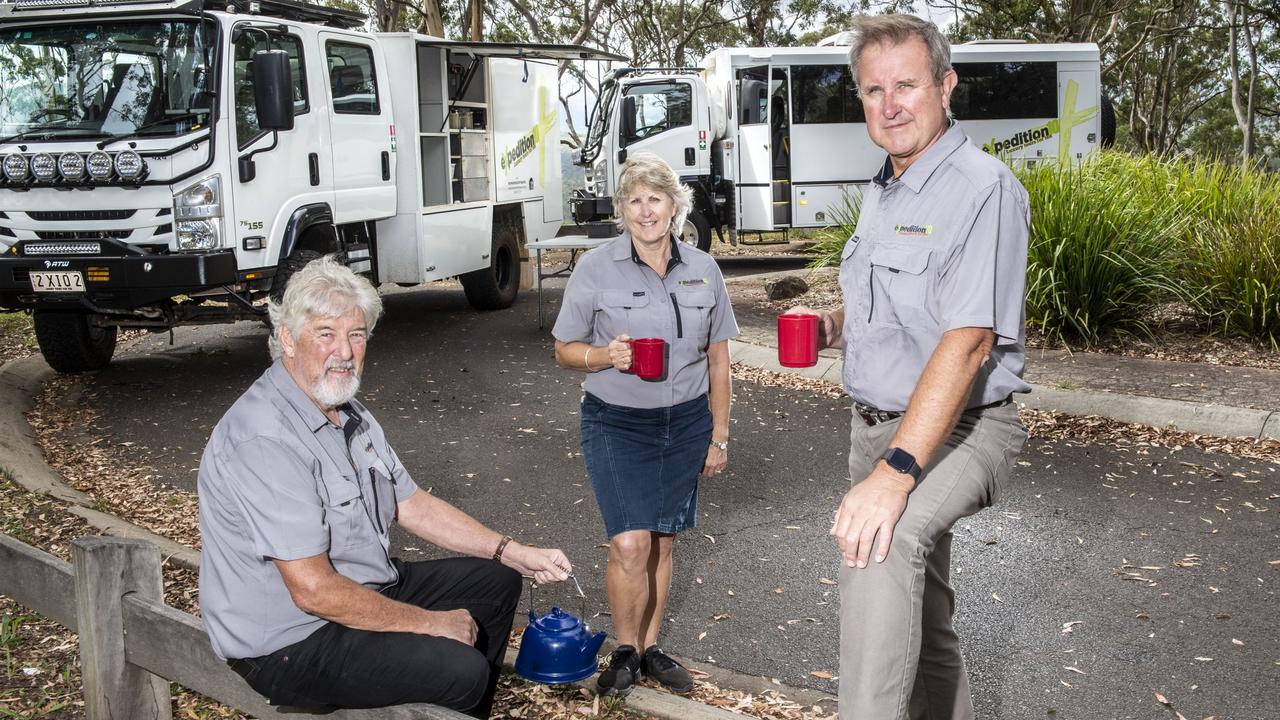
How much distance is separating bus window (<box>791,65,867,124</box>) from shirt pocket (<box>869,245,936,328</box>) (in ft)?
55.6

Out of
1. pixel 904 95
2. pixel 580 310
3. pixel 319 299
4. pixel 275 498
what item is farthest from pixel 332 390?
pixel 904 95

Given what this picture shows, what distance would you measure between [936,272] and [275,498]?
5.40 feet

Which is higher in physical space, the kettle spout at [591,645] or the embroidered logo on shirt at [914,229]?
the embroidered logo on shirt at [914,229]

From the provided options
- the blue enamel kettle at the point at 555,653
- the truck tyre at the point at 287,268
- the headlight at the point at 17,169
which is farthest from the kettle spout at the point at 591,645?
the headlight at the point at 17,169

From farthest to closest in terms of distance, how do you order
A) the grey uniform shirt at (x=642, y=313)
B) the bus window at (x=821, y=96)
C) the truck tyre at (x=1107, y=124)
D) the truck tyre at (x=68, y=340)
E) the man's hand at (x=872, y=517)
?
the truck tyre at (x=1107, y=124), the bus window at (x=821, y=96), the truck tyre at (x=68, y=340), the grey uniform shirt at (x=642, y=313), the man's hand at (x=872, y=517)

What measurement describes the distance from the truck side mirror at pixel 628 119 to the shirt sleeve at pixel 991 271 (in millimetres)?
16647

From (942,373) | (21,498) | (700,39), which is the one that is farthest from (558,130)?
(700,39)

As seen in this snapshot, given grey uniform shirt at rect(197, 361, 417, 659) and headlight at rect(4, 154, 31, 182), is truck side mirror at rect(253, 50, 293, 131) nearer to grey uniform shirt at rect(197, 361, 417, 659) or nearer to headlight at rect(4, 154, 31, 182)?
headlight at rect(4, 154, 31, 182)

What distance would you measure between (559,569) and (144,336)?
34.8 ft

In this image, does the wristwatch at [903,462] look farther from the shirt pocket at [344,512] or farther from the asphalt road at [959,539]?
the asphalt road at [959,539]

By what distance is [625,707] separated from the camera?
3.83 m

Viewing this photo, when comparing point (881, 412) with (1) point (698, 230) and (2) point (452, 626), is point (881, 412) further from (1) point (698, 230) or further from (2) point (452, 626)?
(1) point (698, 230)

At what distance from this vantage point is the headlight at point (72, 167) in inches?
341

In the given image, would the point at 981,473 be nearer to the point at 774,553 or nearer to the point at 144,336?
the point at 774,553
